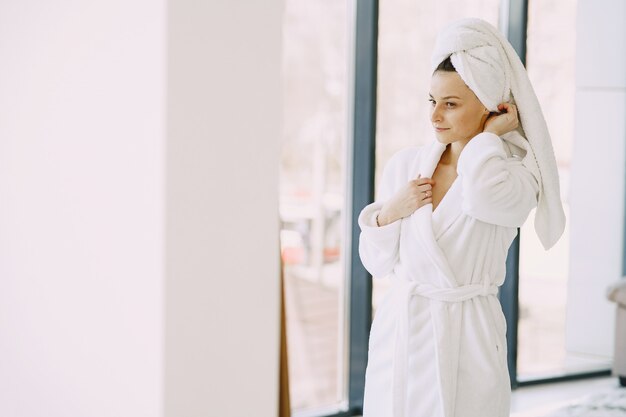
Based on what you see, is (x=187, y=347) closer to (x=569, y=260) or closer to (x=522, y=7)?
(x=522, y=7)

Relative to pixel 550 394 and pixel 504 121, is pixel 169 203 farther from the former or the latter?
pixel 550 394

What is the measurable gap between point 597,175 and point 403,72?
1.31 m

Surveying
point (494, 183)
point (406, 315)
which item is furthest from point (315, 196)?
point (494, 183)

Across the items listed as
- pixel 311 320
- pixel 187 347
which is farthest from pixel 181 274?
pixel 311 320

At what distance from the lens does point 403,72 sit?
10.1 feet

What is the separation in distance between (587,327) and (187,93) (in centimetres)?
300

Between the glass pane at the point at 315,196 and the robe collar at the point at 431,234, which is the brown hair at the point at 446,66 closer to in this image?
the robe collar at the point at 431,234

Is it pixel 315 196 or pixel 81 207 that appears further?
pixel 315 196

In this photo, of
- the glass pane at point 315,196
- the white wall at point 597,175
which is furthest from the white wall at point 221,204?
the white wall at point 597,175

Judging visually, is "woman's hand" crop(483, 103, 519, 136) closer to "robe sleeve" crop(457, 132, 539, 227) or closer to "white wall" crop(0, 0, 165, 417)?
"robe sleeve" crop(457, 132, 539, 227)

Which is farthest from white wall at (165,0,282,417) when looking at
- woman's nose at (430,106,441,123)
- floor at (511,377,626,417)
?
floor at (511,377,626,417)

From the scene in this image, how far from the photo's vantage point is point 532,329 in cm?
368

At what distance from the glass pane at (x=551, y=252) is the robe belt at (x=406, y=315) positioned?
1905 millimetres

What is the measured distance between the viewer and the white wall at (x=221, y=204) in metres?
1.37
